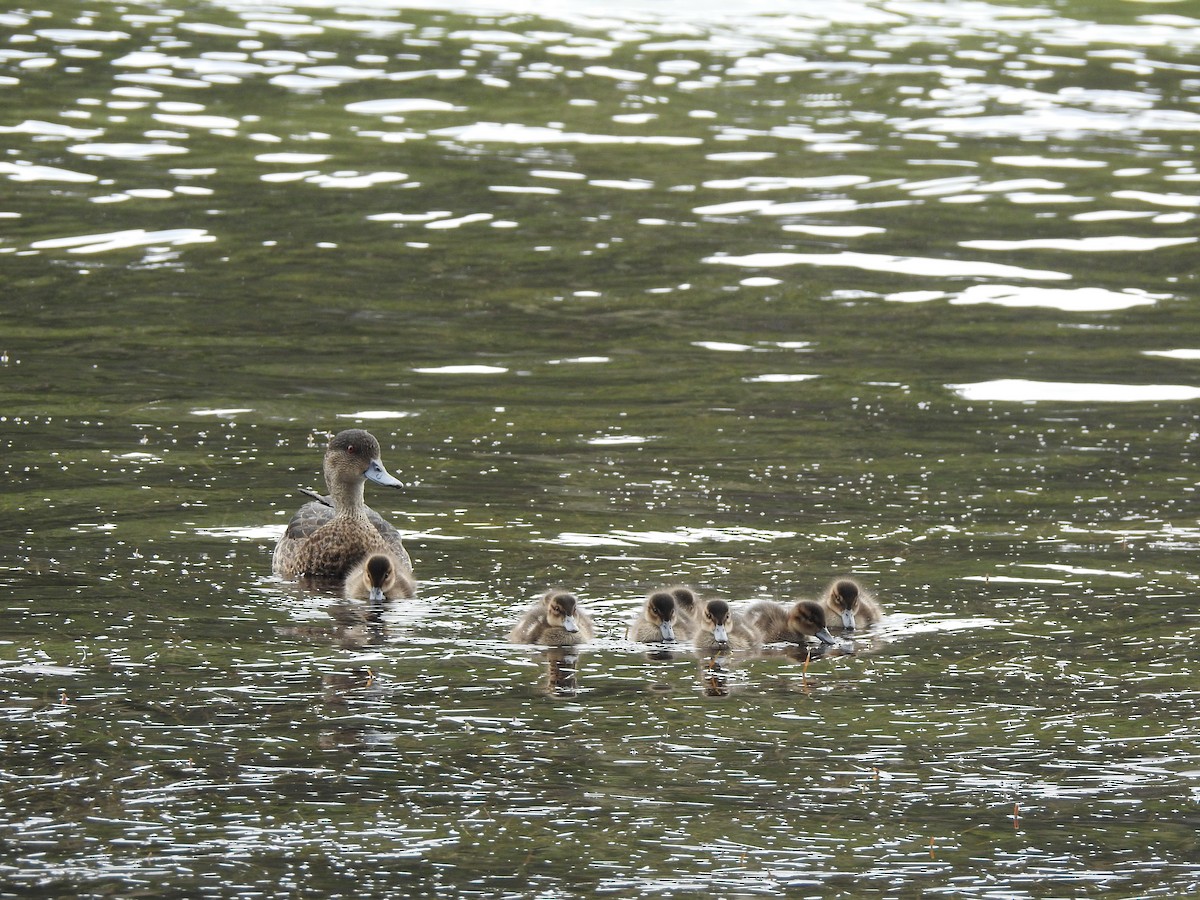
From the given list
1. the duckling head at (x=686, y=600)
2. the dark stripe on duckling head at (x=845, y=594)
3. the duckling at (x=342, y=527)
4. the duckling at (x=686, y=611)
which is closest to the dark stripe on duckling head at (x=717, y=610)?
the duckling at (x=686, y=611)

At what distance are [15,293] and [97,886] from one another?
1075cm

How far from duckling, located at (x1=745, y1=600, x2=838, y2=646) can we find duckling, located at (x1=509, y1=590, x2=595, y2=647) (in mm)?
702

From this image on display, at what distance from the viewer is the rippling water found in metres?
7.29

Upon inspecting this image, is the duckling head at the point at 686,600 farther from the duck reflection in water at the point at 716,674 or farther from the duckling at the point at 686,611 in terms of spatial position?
the duck reflection in water at the point at 716,674

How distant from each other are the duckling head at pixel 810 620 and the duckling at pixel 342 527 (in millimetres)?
1872

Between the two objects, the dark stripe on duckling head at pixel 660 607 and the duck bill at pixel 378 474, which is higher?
the duck bill at pixel 378 474

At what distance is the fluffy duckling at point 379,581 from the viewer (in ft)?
32.1

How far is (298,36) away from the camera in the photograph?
30562 millimetres

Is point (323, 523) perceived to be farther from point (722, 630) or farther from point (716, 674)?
point (716, 674)

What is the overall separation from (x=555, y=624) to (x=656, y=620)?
43cm

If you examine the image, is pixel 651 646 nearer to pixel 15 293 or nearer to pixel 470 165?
pixel 15 293

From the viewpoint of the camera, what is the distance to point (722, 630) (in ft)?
30.1

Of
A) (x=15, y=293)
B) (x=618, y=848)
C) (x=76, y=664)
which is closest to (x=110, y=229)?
(x=15, y=293)

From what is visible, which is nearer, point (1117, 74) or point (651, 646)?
point (651, 646)
